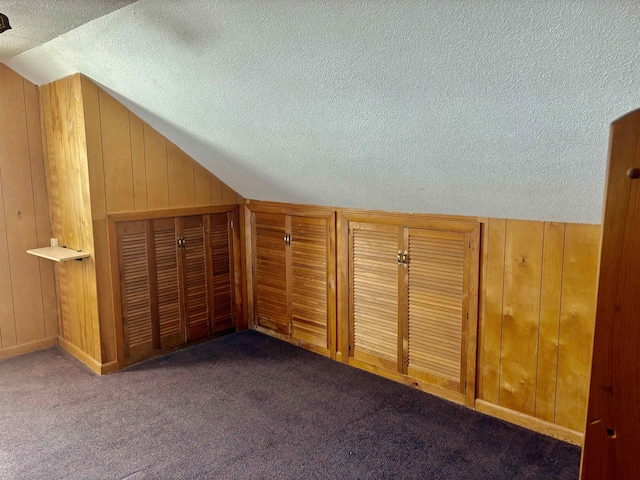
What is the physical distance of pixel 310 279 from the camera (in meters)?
3.42

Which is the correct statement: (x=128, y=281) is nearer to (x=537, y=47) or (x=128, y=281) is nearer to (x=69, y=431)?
(x=69, y=431)

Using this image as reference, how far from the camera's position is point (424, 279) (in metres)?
2.78

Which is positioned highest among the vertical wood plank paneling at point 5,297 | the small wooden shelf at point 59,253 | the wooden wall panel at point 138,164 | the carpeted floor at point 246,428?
the wooden wall panel at point 138,164

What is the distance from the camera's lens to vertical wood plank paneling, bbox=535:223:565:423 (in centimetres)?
231

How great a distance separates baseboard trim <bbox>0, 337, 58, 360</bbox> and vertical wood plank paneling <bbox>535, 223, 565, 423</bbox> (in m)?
3.12

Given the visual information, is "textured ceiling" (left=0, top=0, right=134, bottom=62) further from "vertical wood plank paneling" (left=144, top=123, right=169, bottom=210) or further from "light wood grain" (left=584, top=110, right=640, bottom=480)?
"light wood grain" (left=584, top=110, right=640, bottom=480)

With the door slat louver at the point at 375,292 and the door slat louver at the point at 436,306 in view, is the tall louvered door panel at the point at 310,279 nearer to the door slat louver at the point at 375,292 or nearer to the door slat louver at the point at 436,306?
the door slat louver at the point at 375,292

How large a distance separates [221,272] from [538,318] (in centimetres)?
218

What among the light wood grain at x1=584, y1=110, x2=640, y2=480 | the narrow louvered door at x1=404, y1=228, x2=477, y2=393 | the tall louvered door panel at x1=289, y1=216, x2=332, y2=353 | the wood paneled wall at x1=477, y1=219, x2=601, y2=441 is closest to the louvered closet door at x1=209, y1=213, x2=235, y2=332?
the tall louvered door panel at x1=289, y1=216, x2=332, y2=353

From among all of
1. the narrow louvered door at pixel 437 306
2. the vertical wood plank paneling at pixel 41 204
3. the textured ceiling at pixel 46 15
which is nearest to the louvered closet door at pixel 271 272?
the narrow louvered door at pixel 437 306

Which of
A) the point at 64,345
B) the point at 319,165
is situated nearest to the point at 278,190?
the point at 319,165

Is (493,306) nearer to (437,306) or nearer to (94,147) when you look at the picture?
(437,306)

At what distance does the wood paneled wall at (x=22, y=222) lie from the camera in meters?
3.29

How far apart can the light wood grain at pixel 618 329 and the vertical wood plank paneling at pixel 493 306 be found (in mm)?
1683
